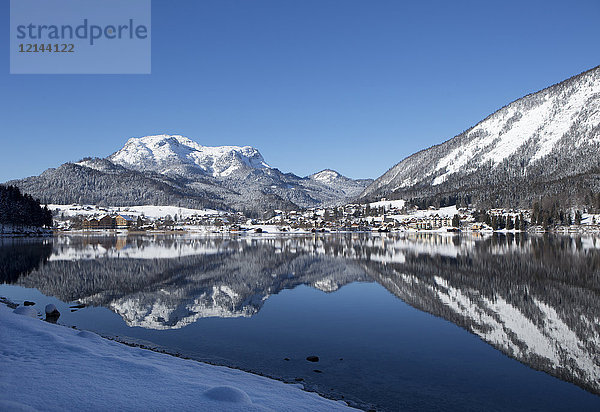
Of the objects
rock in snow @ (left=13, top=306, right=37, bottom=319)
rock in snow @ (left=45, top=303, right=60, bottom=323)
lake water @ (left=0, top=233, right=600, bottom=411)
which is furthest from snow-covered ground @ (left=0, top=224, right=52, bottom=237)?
rock in snow @ (left=13, top=306, right=37, bottom=319)

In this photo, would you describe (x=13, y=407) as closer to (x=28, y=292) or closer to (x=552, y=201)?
(x=28, y=292)

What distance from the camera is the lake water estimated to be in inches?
562

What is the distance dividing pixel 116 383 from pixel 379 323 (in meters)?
16.1

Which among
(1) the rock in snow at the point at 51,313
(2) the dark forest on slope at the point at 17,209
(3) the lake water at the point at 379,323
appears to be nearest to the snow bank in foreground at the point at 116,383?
(3) the lake water at the point at 379,323

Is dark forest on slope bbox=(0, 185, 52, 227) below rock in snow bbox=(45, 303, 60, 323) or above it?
above

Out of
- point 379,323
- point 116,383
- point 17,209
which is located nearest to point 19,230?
point 17,209

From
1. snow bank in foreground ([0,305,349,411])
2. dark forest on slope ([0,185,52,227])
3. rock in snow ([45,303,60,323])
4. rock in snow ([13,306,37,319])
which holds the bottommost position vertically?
rock in snow ([45,303,60,323])

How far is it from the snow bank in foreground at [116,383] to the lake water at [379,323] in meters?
2.45

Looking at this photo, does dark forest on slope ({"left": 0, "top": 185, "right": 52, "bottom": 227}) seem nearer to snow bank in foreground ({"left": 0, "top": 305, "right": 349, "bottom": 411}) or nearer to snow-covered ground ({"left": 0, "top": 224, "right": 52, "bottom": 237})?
snow-covered ground ({"left": 0, "top": 224, "right": 52, "bottom": 237})

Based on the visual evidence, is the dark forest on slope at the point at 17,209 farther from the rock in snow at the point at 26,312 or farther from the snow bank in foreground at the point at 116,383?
the snow bank in foreground at the point at 116,383

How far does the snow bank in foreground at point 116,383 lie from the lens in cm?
877

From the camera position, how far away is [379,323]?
77.1 ft

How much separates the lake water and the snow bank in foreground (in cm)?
245

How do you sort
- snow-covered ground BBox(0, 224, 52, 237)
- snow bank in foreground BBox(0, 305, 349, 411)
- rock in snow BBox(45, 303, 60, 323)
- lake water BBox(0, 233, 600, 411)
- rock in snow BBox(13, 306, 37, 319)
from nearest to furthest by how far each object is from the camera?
snow bank in foreground BBox(0, 305, 349, 411) → lake water BBox(0, 233, 600, 411) → rock in snow BBox(13, 306, 37, 319) → rock in snow BBox(45, 303, 60, 323) → snow-covered ground BBox(0, 224, 52, 237)
